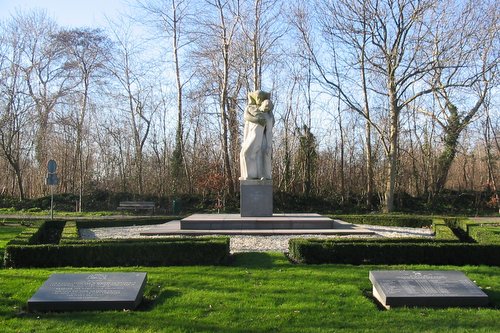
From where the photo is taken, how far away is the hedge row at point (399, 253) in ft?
32.4

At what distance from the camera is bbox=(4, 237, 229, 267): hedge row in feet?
31.7

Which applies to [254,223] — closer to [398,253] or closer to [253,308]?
[398,253]

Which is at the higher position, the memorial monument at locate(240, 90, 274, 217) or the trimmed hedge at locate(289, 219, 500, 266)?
the memorial monument at locate(240, 90, 274, 217)

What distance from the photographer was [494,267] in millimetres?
9578

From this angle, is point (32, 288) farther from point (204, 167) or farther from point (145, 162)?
point (145, 162)

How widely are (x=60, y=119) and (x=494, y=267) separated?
30.5 m

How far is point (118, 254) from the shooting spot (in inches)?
384

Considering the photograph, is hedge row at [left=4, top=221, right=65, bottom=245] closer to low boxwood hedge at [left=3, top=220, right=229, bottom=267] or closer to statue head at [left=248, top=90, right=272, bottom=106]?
low boxwood hedge at [left=3, top=220, right=229, bottom=267]

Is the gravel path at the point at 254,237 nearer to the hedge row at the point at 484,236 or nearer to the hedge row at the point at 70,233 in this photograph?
the hedge row at the point at 70,233

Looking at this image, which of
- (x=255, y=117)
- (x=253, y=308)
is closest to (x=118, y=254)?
(x=253, y=308)

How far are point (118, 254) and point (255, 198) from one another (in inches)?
307

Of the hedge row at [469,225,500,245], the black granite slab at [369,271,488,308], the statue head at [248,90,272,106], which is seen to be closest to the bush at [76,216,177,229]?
the statue head at [248,90,272,106]

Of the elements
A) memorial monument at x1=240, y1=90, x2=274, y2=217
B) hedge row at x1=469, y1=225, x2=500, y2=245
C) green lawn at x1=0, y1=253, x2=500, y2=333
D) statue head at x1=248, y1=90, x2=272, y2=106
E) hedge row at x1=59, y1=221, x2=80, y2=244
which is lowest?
green lawn at x1=0, y1=253, x2=500, y2=333

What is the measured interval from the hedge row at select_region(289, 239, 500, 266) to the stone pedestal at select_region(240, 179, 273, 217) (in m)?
6.90
